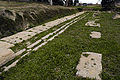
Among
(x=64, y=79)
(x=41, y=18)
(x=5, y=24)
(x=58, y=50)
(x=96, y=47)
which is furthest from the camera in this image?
(x=41, y=18)

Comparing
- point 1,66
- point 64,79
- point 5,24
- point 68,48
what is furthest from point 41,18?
point 64,79

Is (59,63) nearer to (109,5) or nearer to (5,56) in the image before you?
(5,56)

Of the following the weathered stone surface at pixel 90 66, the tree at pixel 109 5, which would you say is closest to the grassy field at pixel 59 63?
the weathered stone surface at pixel 90 66

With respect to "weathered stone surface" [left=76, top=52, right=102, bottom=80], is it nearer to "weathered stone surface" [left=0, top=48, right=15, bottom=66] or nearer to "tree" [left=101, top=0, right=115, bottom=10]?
"weathered stone surface" [left=0, top=48, right=15, bottom=66]

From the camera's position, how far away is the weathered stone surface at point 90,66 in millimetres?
2047

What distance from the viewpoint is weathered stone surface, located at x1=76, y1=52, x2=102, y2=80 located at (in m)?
2.05

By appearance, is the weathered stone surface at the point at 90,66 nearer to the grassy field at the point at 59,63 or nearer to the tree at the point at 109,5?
the grassy field at the point at 59,63

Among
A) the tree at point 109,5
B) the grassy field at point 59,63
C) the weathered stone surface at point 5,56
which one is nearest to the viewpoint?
the grassy field at point 59,63

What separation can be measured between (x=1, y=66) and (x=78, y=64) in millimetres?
1989

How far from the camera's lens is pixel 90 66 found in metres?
2.28

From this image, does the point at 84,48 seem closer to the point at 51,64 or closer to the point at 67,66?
the point at 67,66

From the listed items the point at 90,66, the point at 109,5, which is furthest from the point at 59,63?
the point at 109,5

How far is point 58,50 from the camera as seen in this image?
3.11 meters

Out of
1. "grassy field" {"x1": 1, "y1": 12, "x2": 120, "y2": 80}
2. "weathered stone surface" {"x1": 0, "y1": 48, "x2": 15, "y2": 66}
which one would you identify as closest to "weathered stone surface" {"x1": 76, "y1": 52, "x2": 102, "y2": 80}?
"grassy field" {"x1": 1, "y1": 12, "x2": 120, "y2": 80}
